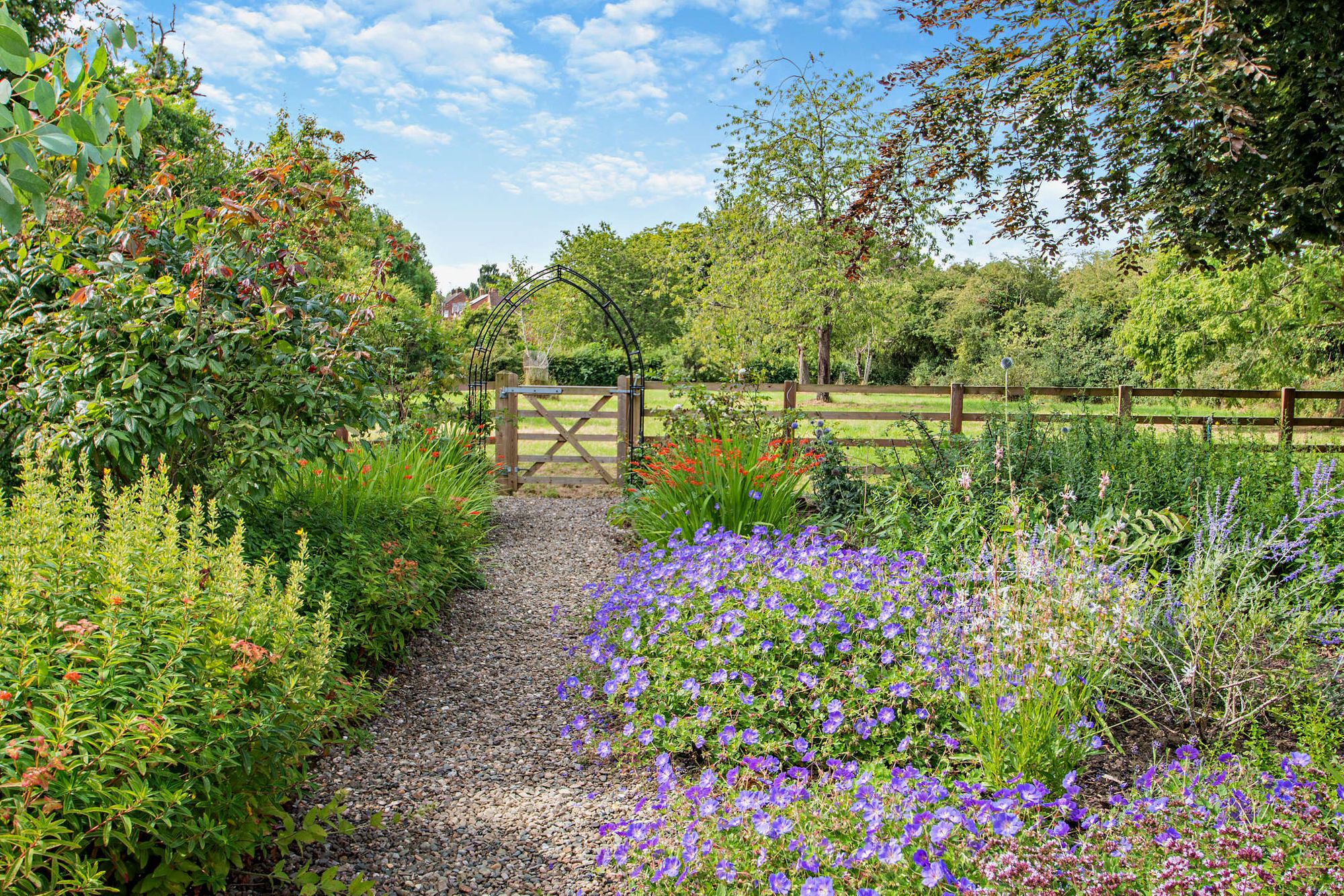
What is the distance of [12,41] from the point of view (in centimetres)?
121

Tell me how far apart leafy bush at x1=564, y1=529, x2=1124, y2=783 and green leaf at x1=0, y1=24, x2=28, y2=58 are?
2.20 metres

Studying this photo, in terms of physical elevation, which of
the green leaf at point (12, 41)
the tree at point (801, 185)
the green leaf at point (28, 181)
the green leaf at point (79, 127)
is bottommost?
the green leaf at point (28, 181)

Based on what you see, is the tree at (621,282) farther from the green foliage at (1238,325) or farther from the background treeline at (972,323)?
the green foliage at (1238,325)

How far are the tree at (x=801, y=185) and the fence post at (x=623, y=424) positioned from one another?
20.4ft

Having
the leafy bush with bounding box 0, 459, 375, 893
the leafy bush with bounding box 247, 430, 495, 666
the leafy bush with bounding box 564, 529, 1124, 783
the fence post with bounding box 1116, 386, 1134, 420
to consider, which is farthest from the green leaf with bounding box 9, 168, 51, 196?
the fence post with bounding box 1116, 386, 1134, 420

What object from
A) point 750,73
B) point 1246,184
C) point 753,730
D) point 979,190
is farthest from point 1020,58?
point 750,73

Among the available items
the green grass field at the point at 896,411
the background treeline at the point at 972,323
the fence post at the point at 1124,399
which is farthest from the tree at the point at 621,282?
the fence post at the point at 1124,399

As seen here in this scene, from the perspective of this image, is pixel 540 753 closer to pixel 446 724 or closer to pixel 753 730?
pixel 446 724

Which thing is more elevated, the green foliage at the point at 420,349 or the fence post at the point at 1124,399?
the green foliage at the point at 420,349

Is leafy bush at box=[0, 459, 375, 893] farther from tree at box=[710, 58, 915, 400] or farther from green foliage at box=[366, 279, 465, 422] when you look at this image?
tree at box=[710, 58, 915, 400]

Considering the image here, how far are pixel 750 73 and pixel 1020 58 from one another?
901 centimetres

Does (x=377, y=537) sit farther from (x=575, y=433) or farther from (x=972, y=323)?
(x=972, y=323)

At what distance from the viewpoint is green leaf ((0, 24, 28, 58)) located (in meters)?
1.19

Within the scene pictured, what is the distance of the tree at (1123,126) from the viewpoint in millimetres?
4488
